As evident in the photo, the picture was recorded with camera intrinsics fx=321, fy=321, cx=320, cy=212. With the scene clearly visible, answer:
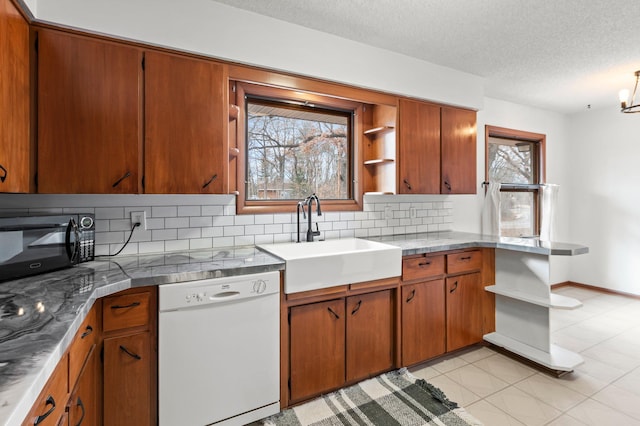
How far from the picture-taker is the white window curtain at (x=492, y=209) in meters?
3.72

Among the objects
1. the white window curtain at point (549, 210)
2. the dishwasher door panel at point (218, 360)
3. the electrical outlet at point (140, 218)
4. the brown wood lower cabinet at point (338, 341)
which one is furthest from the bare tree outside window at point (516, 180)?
the electrical outlet at point (140, 218)

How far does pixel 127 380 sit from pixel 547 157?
17.2 feet

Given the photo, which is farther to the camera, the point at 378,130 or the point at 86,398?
the point at 378,130

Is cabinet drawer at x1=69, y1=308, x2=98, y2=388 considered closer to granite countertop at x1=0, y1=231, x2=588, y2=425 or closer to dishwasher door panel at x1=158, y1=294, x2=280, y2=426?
granite countertop at x1=0, y1=231, x2=588, y2=425

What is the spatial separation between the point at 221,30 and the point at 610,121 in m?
5.04

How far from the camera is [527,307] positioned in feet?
8.71

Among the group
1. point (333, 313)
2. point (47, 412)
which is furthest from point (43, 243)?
point (333, 313)

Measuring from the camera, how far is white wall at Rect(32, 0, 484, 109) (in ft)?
5.67

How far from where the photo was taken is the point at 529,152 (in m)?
4.38

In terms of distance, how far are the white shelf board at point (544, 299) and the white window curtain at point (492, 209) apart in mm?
1150

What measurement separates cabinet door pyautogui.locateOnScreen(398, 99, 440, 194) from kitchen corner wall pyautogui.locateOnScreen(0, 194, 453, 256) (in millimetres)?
370

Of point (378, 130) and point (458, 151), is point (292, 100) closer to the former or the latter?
point (378, 130)

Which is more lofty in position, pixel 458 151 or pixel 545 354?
pixel 458 151

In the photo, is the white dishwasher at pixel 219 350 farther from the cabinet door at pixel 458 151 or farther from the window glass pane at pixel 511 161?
the window glass pane at pixel 511 161
